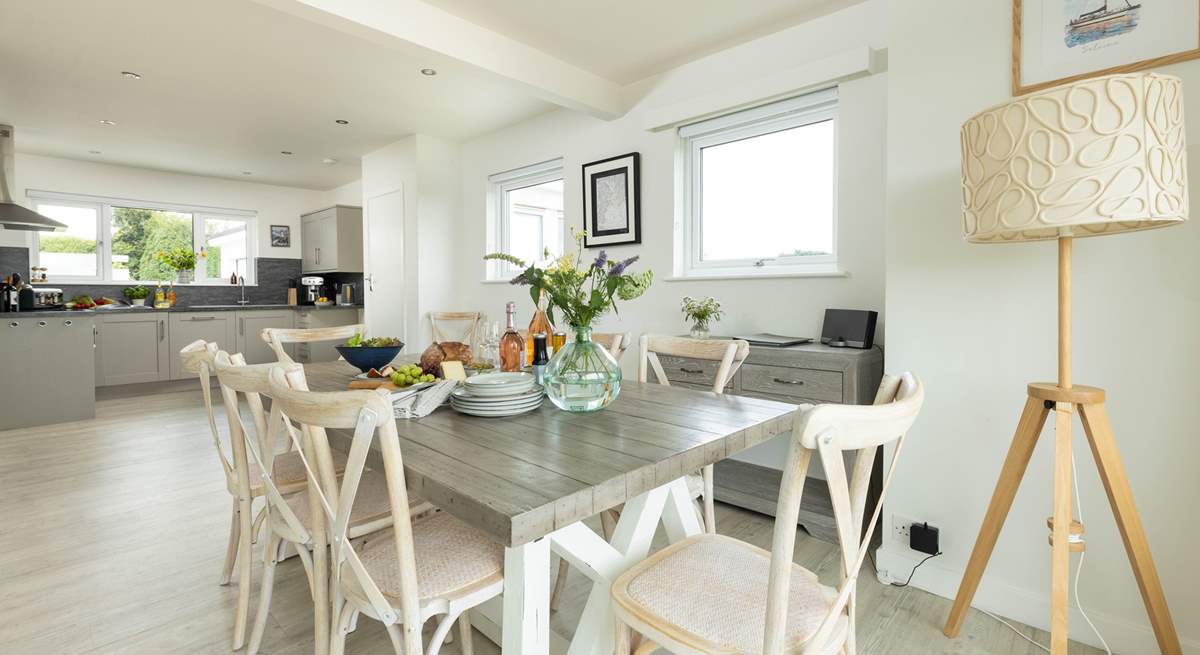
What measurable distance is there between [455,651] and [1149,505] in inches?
82.7

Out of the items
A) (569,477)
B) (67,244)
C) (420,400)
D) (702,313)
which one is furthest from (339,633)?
(67,244)

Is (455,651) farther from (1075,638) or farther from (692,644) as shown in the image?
(1075,638)

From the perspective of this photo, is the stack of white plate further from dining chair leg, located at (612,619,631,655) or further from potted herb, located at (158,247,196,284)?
potted herb, located at (158,247,196,284)

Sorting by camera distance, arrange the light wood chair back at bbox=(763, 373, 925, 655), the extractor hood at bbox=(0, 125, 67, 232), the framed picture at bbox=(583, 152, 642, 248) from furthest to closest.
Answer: the extractor hood at bbox=(0, 125, 67, 232) → the framed picture at bbox=(583, 152, 642, 248) → the light wood chair back at bbox=(763, 373, 925, 655)

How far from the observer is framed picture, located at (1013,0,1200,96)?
1.57 metres

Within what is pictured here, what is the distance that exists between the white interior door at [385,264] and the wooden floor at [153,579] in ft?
6.90

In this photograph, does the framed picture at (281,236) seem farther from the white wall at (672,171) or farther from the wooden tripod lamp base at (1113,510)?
the wooden tripod lamp base at (1113,510)

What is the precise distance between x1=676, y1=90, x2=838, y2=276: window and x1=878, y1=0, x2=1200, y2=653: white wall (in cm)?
90

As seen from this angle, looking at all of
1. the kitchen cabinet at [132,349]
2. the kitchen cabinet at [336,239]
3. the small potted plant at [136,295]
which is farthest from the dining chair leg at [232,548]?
the small potted plant at [136,295]

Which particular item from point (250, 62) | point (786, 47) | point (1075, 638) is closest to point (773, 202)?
point (786, 47)

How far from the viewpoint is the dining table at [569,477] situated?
3.02 feet

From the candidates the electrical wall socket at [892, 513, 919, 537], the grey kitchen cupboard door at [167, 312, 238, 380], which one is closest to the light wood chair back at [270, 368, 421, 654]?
the electrical wall socket at [892, 513, 919, 537]

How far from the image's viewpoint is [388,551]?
127 cm

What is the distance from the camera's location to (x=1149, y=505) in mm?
1642
